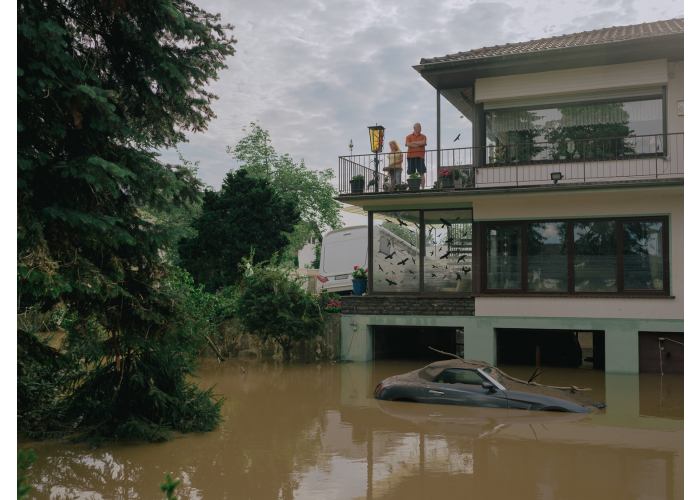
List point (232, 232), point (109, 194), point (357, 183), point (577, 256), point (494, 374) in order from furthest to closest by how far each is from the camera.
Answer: point (232, 232), point (357, 183), point (577, 256), point (494, 374), point (109, 194)

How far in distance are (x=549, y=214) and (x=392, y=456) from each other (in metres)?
11.5

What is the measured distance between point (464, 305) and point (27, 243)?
1417 centimetres

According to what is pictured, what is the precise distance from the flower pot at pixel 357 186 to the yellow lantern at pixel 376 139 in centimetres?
105

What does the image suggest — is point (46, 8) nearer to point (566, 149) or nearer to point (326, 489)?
point (326, 489)

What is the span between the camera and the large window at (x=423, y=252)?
68.0 ft

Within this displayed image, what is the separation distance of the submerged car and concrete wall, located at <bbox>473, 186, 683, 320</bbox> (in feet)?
18.4

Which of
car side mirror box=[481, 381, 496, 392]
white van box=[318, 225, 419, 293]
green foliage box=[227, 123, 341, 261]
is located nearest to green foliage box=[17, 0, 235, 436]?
car side mirror box=[481, 381, 496, 392]

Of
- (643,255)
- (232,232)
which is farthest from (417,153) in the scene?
(232,232)

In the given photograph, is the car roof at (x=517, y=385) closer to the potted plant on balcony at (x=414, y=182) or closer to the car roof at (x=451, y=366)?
the car roof at (x=451, y=366)

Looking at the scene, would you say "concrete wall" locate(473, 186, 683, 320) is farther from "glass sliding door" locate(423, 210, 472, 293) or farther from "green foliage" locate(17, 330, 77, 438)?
"green foliage" locate(17, 330, 77, 438)

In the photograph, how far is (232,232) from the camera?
2594cm

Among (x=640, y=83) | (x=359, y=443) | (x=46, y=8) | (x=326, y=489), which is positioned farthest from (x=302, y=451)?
(x=640, y=83)

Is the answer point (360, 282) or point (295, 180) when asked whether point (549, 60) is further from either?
point (295, 180)

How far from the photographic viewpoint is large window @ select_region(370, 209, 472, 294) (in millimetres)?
20734
